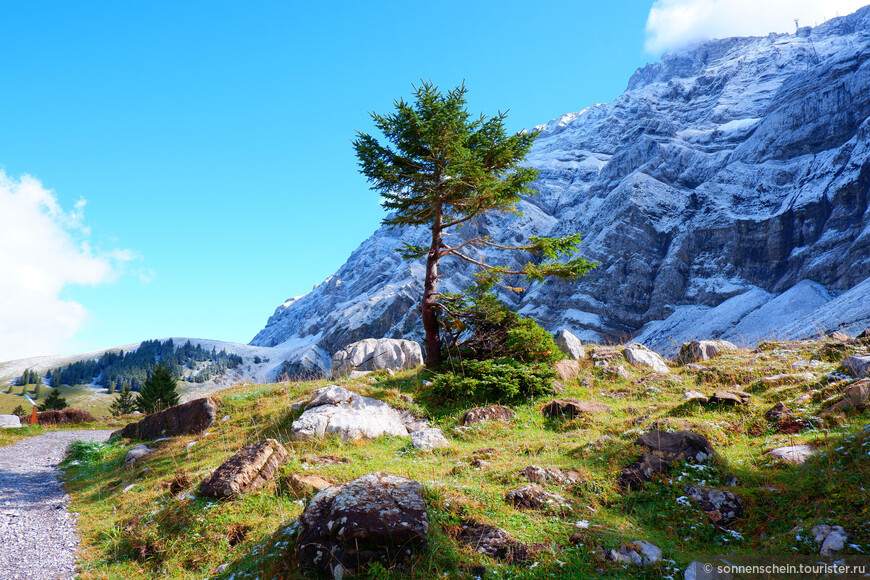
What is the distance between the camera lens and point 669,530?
6055 millimetres

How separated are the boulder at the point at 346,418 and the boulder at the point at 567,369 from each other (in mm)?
6607

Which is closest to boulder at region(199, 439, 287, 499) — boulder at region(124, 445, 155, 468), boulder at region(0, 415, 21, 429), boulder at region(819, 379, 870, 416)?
boulder at region(124, 445, 155, 468)

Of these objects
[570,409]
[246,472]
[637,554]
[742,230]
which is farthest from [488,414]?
[742,230]

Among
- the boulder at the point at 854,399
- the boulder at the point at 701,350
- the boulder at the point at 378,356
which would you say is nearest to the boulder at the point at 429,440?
the boulder at the point at 854,399

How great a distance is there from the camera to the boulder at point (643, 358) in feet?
56.6

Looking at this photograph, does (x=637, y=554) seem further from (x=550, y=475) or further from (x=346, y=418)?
(x=346, y=418)

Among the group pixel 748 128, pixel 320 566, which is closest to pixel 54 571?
pixel 320 566

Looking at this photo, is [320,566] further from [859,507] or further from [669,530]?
[859,507]

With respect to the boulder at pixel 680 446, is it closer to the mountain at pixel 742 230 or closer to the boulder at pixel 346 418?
the boulder at pixel 346 418

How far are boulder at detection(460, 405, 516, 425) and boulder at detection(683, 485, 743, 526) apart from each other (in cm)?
581

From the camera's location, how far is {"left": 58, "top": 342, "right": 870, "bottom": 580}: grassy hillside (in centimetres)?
546

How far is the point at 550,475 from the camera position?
25.1 ft

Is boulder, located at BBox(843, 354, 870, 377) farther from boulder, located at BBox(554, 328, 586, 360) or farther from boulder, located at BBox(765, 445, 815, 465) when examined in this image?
boulder, located at BBox(554, 328, 586, 360)

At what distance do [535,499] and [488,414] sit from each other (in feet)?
18.2
